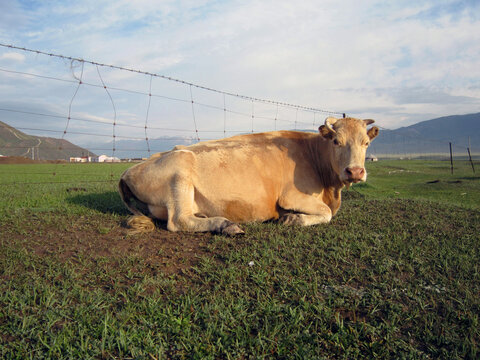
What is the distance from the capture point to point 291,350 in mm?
2184

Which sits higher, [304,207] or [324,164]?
[324,164]

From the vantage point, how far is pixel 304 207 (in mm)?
5508

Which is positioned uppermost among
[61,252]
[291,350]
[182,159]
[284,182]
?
[182,159]

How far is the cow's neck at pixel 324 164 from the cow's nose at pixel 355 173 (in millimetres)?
712

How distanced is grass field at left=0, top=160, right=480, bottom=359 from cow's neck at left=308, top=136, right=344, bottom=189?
0.99 meters

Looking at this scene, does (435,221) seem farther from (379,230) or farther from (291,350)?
(291,350)

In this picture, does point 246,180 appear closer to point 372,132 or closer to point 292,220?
point 292,220

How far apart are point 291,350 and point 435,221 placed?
4.74m

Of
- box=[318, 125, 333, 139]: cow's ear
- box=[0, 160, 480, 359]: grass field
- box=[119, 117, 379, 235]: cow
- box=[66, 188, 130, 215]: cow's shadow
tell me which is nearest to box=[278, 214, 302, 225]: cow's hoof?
box=[119, 117, 379, 235]: cow

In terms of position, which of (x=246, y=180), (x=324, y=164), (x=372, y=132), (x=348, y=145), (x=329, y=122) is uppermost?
(x=329, y=122)

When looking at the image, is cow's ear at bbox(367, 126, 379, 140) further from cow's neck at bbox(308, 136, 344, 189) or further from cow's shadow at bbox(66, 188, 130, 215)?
cow's shadow at bbox(66, 188, 130, 215)

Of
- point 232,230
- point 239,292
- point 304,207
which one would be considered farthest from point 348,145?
point 239,292

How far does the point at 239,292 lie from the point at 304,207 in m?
2.83

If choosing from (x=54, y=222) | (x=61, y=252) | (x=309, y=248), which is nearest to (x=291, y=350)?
(x=309, y=248)
